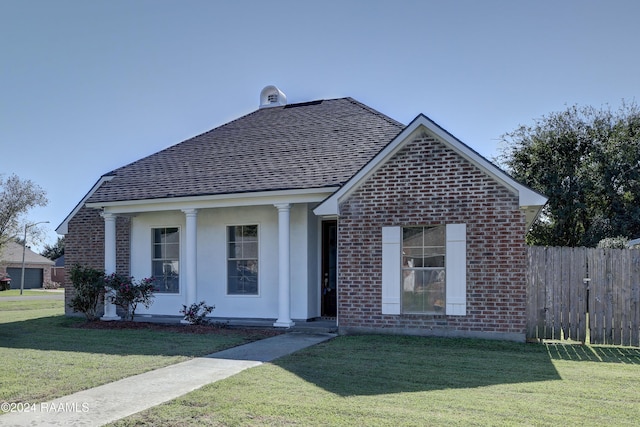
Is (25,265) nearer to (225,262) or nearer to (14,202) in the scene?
(14,202)

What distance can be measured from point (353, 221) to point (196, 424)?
6534 mm

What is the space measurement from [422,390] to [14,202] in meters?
49.3

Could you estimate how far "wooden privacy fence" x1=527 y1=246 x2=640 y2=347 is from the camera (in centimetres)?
982

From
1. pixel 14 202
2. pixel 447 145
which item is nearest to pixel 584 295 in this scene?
pixel 447 145

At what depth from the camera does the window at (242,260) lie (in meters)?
13.7

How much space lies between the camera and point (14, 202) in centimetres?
4691

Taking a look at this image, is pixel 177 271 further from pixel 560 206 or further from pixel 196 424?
pixel 560 206

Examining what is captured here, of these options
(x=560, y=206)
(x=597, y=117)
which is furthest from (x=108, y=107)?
(x=597, y=117)

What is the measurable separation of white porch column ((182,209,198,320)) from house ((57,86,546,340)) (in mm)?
35

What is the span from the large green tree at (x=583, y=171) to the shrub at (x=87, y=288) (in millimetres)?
20971

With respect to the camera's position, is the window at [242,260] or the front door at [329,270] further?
the window at [242,260]

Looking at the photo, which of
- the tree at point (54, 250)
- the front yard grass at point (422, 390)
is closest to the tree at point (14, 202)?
the tree at point (54, 250)

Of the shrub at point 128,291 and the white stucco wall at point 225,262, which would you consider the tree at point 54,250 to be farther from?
the shrub at point 128,291

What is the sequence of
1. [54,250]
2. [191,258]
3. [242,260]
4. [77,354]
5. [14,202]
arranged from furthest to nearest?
[54,250] → [14,202] → [242,260] → [191,258] → [77,354]
